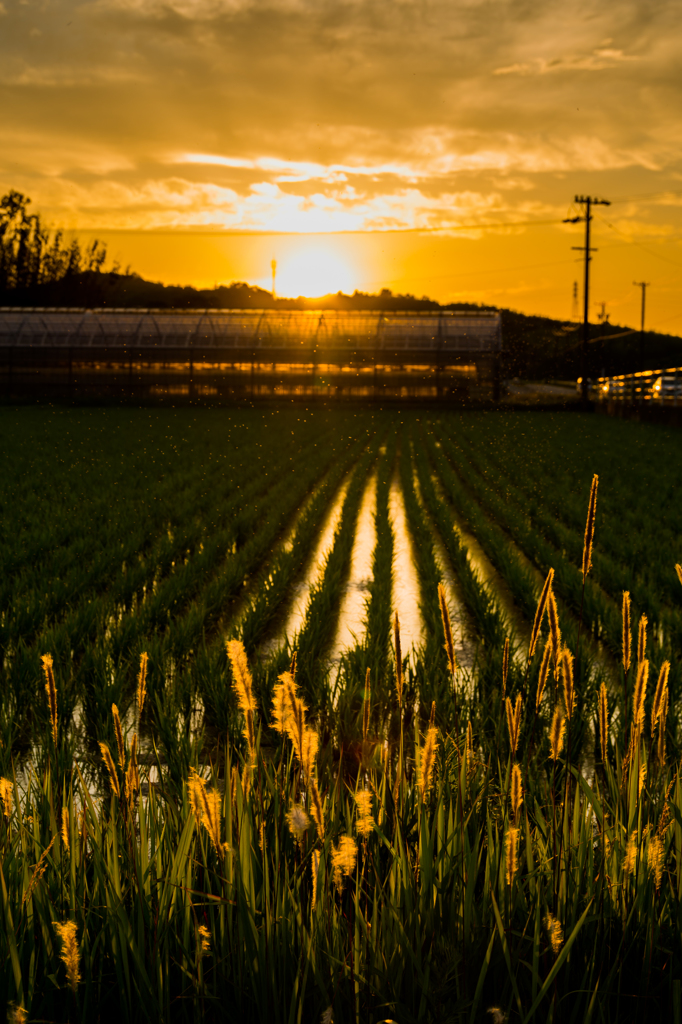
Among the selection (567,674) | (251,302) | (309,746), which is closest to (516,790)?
(567,674)

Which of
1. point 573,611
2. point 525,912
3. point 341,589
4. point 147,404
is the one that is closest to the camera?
point 525,912

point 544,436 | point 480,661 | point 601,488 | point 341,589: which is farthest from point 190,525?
point 544,436

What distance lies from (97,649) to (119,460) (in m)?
11.6

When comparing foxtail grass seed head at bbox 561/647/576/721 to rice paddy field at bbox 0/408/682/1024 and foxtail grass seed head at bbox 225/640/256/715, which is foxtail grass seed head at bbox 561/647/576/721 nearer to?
rice paddy field at bbox 0/408/682/1024

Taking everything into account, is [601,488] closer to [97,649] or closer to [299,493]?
[299,493]

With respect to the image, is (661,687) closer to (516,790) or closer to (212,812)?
(516,790)

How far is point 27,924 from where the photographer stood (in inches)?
63.1

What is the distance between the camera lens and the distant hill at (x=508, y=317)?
7938cm

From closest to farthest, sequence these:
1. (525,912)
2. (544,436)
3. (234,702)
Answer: (525,912), (234,702), (544,436)

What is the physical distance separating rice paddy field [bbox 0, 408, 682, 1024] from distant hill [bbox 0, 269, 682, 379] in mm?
69958

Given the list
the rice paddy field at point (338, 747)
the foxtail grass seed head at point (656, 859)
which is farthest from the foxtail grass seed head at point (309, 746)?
the foxtail grass seed head at point (656, 859)

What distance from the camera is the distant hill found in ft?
260

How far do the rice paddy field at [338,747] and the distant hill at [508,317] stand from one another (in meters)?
70.0

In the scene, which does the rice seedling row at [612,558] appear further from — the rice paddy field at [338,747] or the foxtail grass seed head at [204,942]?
the foxtail grass seed head at [204,942]
